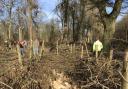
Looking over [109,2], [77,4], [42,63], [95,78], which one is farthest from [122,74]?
[77,4]

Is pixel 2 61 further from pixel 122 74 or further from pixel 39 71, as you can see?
pixel 122 74

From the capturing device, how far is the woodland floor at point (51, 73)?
20422 millimetres

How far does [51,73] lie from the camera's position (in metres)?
21.8

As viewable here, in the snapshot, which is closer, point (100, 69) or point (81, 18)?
point (100, 69)

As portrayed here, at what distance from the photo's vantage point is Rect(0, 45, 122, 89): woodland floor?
20.4m

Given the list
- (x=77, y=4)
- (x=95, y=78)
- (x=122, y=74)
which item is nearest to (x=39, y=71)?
(x=95, y=78)

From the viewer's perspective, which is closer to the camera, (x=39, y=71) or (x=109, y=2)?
(x=39, y=71)

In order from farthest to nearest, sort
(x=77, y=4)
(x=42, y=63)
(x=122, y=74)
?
(x=77, y=4) → (x=42, y=63) → (x=122, y=74)

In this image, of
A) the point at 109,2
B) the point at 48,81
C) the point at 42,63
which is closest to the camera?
the point at 48,81

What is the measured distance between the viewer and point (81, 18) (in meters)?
54.7

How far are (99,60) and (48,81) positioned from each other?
3.80m

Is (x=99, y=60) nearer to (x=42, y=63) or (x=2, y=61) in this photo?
(x=42, y=63)

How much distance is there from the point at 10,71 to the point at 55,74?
109 inches

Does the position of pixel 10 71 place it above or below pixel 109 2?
below
